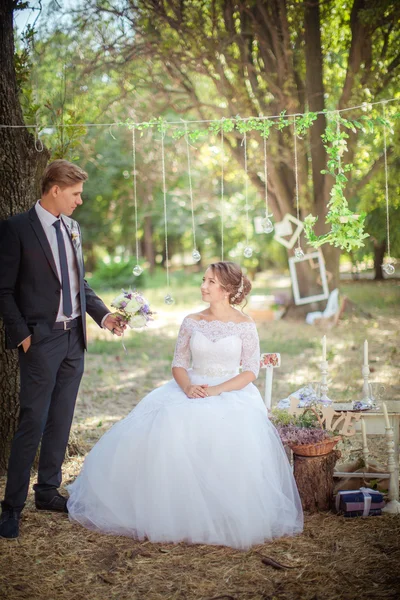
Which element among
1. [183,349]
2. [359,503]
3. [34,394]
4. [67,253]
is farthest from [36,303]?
[359,503]

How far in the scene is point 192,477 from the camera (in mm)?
3543

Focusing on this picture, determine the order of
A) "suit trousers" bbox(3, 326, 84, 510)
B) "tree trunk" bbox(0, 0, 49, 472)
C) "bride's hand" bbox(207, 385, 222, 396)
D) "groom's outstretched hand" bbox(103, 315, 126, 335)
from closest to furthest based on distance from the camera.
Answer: "suit trousers" bbox(3, 326, 84, 510) → "bride's hand" bbox(207, 385, 222, 396) → "groom's outstretched hand" bbox(103, 315, 126, 335) → "tree trunk" bbox(0, 0, 49, 472)

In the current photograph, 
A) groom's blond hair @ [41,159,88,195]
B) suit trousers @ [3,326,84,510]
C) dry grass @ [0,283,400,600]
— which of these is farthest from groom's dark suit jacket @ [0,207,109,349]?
dry grass @ [0,283,400,600]

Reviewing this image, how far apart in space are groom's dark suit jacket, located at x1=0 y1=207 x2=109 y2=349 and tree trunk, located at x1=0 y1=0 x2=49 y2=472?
2.87 ft

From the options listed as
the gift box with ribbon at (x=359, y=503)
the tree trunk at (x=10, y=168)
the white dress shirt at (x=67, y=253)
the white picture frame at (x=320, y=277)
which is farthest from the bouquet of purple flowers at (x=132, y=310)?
the white picture frame at (x=320, y=277)

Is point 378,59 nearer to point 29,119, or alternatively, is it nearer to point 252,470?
point 29,119

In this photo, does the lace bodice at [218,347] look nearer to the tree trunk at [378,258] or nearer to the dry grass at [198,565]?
the dry grass at [198,565]

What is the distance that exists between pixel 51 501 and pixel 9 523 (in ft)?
1.34

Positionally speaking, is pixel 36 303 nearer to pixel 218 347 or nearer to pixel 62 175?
pixel 62 175

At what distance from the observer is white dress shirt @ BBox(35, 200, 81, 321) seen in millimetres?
3832

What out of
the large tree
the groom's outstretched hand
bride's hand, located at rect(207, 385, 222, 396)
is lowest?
bride's hand, located at rect(207, 385, 222, 396)

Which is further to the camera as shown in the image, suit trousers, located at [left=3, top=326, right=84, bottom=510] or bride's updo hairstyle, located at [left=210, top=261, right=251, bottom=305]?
bride's updo hairstyle, located at [left=210, top=261, right=251, bottom=305]

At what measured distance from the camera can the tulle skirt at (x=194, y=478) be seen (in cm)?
353

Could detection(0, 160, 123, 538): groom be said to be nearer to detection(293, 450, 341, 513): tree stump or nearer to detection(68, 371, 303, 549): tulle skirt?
detection(68, 371, 303, 549): tulle skirt
